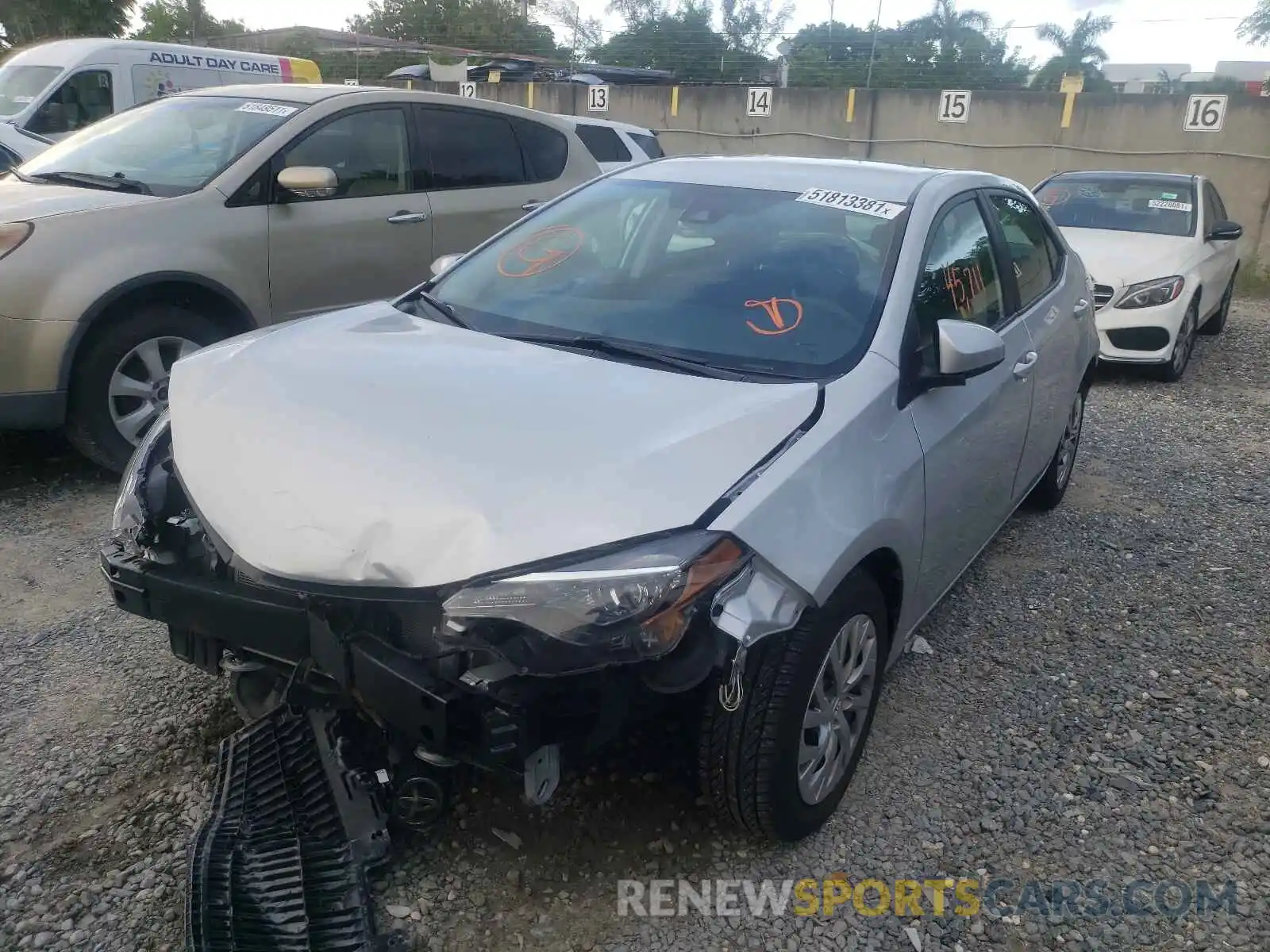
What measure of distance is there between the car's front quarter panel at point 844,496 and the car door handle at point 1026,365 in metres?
1.05

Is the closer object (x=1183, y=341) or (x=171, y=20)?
(x=1183, y=341)

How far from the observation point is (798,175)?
350 cm

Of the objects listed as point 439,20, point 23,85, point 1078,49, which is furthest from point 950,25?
point 439,20

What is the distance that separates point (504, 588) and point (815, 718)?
0.94 m

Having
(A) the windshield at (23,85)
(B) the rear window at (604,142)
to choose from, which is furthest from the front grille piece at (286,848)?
(A) the windshield at (23,85)

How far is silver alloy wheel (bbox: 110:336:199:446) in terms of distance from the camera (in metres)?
4.54

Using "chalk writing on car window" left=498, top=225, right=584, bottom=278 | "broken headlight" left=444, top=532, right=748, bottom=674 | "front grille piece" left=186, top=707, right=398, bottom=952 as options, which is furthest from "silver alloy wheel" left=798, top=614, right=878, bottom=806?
"chalk writing on car window" left=498, top=225, right=584, bottom=278

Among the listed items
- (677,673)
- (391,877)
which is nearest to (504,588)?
(677,673)

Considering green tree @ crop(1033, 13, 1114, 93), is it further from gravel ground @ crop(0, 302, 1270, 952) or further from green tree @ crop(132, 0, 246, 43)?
green tree @ crop(132, 0, 246, 43)

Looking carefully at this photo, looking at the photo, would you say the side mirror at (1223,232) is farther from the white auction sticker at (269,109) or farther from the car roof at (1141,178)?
the white auction sticker at (269,109)

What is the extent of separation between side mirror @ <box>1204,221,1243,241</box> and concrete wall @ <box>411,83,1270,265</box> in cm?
409

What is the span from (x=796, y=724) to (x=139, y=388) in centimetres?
360

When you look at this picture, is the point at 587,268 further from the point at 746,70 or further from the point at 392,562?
the point at 746,70

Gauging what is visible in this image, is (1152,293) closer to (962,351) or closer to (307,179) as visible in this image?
(962,351)
